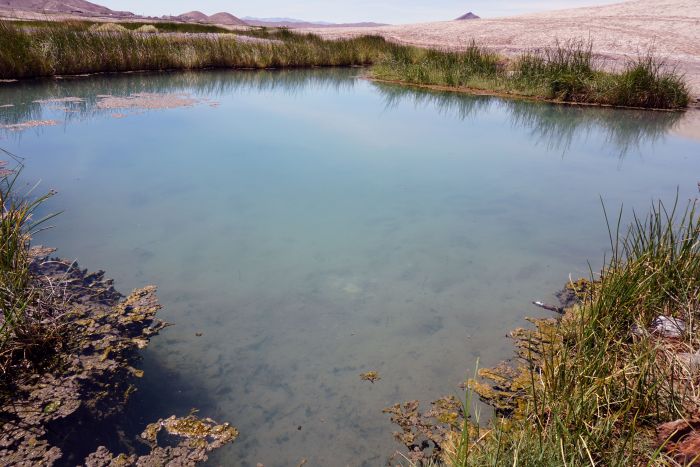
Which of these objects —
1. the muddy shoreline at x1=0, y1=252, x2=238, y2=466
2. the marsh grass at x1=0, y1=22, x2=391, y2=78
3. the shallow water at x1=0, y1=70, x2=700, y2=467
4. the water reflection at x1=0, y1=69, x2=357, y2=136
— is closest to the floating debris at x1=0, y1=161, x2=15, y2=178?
the shallow water at x1=0, y1=70, x2=700, y2=467

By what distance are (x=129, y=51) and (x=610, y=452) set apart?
10.3 m

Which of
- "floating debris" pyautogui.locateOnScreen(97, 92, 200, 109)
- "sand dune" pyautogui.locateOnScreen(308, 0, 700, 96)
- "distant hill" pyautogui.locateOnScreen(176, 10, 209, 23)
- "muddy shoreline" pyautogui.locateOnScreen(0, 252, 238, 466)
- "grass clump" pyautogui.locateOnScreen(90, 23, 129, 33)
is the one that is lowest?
"muddy shoreline" pyautogui.locateOnScreen(0, 252, 238, 466)

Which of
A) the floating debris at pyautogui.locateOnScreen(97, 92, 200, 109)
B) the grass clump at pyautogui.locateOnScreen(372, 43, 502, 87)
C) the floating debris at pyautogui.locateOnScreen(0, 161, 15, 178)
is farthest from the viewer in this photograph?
the grass clump at pyautogui.locateOnScreen(372, 43, 502, 87)

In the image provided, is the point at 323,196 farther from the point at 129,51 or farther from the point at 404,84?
the point at 129,51

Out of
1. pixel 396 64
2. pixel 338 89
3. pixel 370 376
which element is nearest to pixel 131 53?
pixel 338 89

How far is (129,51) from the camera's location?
9180mm

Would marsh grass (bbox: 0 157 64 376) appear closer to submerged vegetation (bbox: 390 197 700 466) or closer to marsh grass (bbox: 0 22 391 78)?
submerged vegetation (bbox: 390 197 700 466)

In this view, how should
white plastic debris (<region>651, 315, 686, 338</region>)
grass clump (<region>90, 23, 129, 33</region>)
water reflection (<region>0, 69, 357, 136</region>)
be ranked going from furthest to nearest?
grass clump (<region>90, 23, 129, 33</region>) < water reflection (<region>0, 69, 357, 136</region>) < white plastic debris (<region>651, 315, 686, 338</region>)

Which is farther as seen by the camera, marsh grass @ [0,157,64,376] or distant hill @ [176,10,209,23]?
distant hill @ [176,10,209,23]

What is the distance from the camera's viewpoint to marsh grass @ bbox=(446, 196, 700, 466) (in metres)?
1.26

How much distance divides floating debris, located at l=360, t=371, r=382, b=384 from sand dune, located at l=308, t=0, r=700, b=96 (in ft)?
38.6

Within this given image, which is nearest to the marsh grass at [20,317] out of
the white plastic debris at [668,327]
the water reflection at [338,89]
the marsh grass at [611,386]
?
the marsh grass at [611,386]

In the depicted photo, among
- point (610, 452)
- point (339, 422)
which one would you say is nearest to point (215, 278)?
point (339, 422)

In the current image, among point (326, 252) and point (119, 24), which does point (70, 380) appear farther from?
point (119, 24)
